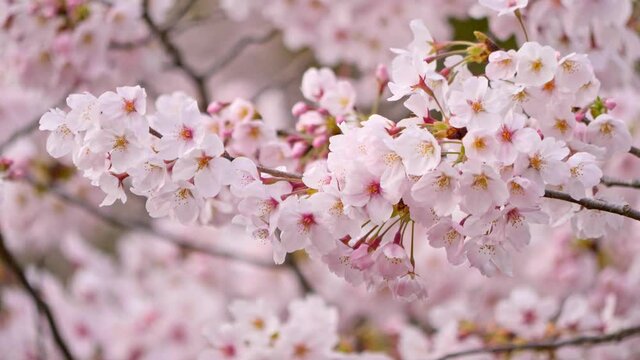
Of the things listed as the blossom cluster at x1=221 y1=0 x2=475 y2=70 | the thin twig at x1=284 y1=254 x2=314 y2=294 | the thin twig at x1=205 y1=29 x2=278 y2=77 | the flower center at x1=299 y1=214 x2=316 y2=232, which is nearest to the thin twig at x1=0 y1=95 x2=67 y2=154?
the thin twig at x1=205 y1=29 x2=278 y2=77

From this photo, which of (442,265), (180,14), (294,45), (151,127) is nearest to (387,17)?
(294,45)

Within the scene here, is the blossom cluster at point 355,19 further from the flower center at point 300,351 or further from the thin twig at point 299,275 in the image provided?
the flower center at point 300,351

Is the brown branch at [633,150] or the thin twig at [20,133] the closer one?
the brown branch at [633,150]

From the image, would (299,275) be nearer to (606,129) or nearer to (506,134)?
(606,129)

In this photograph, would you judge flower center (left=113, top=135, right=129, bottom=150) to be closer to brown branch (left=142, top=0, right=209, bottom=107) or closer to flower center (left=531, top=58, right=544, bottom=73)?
flower center (left=531, top=58, right=544, bottom=73)

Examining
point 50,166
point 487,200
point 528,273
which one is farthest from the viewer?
point 528,273

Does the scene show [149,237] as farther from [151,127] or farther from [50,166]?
[151,127]

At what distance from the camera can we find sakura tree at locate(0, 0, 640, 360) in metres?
1.11

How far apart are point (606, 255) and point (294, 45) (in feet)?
4.14

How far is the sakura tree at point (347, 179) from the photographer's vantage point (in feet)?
3.66

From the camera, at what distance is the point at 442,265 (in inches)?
119

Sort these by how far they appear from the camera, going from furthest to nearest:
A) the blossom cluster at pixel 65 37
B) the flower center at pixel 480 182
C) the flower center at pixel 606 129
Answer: the blossom cluster at pixel 65 37 → the flower center at pixel 606 129 → the flower center at pixel 480 182

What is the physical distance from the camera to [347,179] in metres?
1.09

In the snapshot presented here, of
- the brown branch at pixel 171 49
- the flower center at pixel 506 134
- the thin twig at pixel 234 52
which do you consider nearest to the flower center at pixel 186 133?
the flower center at pixel 506 134
